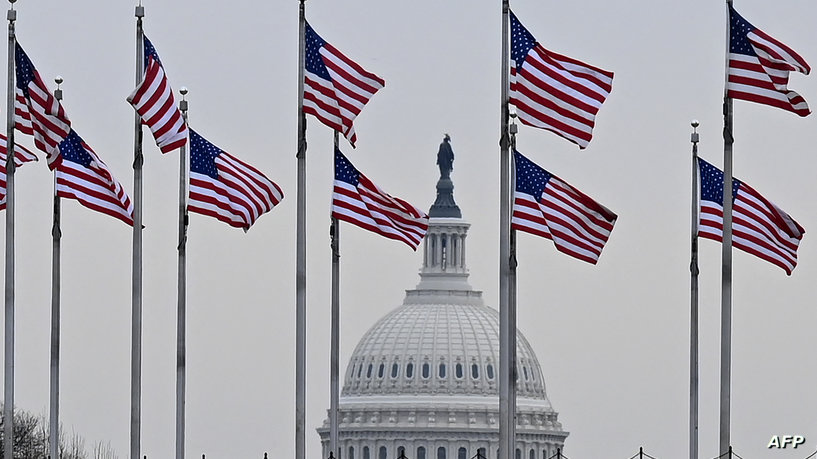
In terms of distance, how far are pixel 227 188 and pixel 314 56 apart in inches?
141

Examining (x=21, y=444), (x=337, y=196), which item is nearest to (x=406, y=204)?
(x=337, y=196)

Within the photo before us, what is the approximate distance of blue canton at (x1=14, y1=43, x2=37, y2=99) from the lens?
73.4 meters

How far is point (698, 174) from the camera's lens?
77.8 meters

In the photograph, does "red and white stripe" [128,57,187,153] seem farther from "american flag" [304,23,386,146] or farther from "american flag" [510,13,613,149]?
"american flag" [510,13,613,149]

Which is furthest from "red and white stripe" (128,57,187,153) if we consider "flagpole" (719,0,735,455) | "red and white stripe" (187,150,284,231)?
"flagpole" (719,0,735,455)

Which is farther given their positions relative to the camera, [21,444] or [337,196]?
[21,444]

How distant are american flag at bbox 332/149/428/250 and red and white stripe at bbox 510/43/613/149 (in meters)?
5.77

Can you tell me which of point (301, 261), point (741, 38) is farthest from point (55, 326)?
point (741, 38)

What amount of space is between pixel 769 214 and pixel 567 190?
191 inches

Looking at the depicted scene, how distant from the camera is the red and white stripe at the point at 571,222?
6912cm

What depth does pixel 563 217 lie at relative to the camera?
228ft

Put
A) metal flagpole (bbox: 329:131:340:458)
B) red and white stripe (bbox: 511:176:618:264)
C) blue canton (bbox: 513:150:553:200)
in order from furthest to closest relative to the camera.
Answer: metal flagpole (bbox: 329:131:340:458), blue canton (bbox: 513:150:553:200), red and white stripe (bbox: 511:176:618:264)

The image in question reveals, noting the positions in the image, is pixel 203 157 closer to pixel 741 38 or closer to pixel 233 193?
Answer: pixel 233 193

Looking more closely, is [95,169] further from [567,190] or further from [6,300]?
[567,190]
